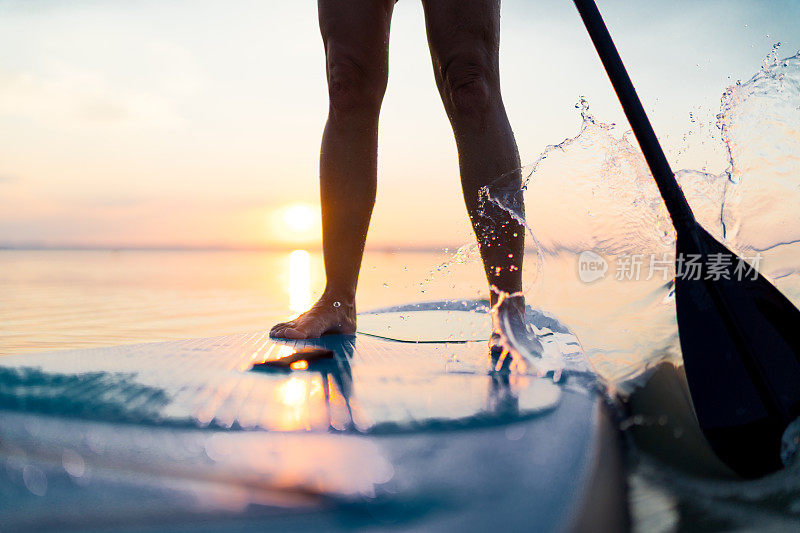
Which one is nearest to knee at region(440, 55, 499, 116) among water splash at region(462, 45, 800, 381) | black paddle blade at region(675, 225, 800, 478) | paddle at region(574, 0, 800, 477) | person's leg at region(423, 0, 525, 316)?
person's leg at region(423, 0, 525, 316)

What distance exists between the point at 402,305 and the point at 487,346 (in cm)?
75

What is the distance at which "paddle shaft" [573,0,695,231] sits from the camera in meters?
0.74

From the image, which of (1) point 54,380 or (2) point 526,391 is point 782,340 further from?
(1) point 54,380

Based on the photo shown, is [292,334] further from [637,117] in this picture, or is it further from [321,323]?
[637,117]

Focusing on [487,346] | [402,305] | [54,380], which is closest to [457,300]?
[402,305]

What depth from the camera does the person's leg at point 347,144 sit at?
4.15ft

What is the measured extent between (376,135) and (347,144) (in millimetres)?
77

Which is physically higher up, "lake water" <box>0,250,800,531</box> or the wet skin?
the wet skin

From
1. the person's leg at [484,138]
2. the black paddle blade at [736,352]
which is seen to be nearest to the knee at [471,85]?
the person's leg at [484,138]

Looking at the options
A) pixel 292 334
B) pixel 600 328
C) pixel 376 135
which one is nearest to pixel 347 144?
pixel 376 135

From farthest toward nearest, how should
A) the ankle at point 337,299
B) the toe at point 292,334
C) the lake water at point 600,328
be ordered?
the ankle at point 337,299 < the toe at point 292,334 < the lake water at point 600,328

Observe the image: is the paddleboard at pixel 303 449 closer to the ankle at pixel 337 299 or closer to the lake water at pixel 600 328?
the lake water at pixel 600 328

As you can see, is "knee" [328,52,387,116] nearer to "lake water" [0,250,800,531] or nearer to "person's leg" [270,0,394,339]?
"person's leg" [270,0,394,339]

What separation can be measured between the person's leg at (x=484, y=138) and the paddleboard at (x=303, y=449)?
0.34 meters
